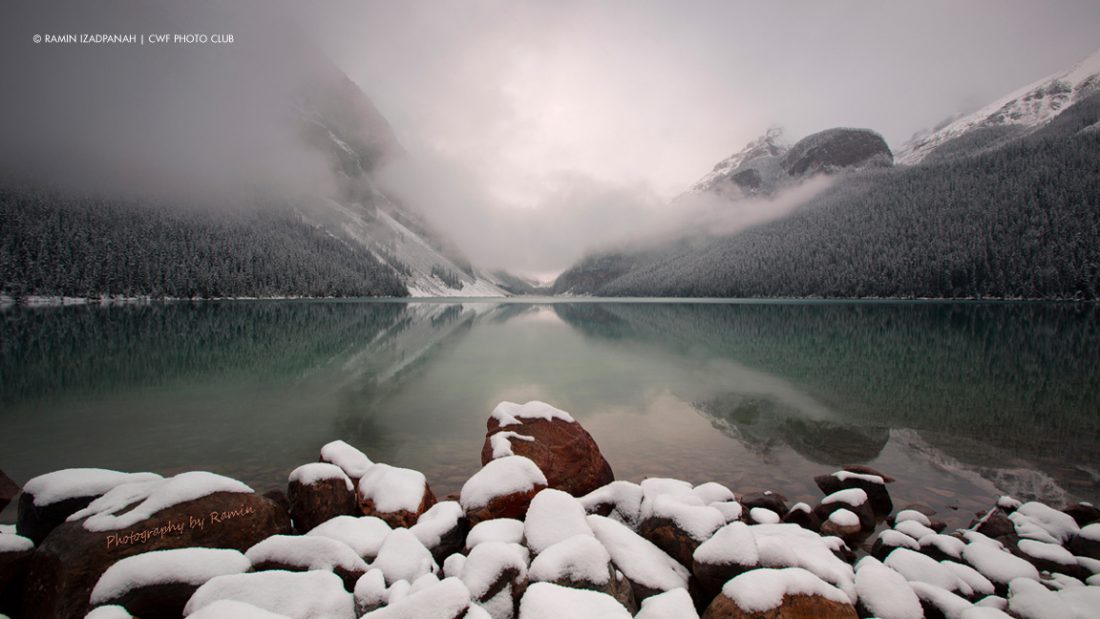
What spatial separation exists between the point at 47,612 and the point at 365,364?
27588mm

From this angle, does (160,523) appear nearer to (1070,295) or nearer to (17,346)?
(17,346)

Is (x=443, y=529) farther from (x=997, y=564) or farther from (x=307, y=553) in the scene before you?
(x=997, y=564)

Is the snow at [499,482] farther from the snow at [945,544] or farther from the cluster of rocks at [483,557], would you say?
the snow at [945,544]

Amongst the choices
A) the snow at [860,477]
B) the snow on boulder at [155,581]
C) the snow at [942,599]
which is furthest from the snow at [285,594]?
the snow at [860,477]

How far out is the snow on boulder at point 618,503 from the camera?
27.6ft

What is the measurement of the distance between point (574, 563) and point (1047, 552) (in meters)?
8.99

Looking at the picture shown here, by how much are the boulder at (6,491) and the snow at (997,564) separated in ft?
59.3

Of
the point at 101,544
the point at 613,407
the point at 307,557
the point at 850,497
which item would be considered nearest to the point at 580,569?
the point at 307,557

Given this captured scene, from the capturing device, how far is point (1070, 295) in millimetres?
114500

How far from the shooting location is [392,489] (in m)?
8.34

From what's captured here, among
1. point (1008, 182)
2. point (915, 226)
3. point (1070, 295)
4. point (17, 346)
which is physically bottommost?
point (1070, 295)

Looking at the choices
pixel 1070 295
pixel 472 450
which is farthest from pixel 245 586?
pixel 1070 295

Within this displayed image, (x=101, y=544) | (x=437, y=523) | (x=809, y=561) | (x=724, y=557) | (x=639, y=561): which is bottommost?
(x=809, y=561)

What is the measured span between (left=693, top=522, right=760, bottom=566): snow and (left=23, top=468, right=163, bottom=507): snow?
8558 mm
